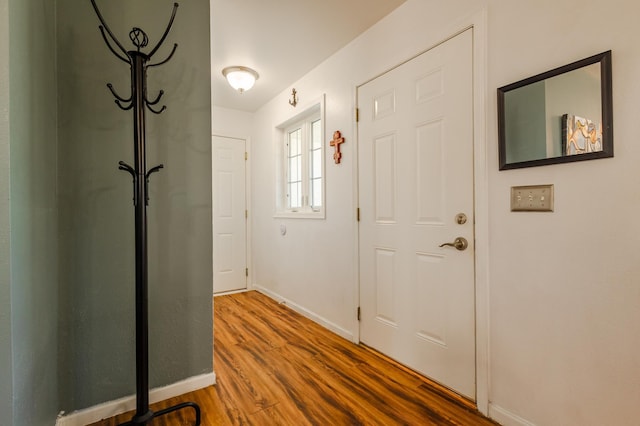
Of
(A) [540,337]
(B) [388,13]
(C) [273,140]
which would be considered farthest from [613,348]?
(C) [273,140]

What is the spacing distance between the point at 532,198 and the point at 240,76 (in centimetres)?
261

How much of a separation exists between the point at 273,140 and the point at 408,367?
2.82 meters

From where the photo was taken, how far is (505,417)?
148 cm

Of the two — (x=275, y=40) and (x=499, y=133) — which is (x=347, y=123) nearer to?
(x=275, y=40)

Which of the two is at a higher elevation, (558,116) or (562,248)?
(558,116)

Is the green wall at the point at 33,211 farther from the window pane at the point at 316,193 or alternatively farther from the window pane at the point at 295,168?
the window pane at the point at 295,168

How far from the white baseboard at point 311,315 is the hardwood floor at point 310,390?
7cm

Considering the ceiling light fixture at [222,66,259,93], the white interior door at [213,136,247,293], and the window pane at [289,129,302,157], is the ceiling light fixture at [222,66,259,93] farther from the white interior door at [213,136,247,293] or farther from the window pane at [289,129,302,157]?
the white interior door at [213,136,247,293]

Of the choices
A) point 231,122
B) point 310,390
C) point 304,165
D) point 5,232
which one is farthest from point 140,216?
point 231,122

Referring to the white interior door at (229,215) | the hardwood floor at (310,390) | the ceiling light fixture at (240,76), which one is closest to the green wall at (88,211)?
the hardwood floor at (310,390)

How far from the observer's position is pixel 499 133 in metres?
1.50

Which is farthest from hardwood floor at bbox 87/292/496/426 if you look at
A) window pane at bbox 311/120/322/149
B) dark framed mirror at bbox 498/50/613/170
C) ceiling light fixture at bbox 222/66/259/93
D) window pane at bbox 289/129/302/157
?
ceiling light fixture at bbox 222/66/259/93

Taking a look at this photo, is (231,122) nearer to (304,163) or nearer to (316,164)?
(304,163)

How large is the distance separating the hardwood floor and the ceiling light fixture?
2351 mm
